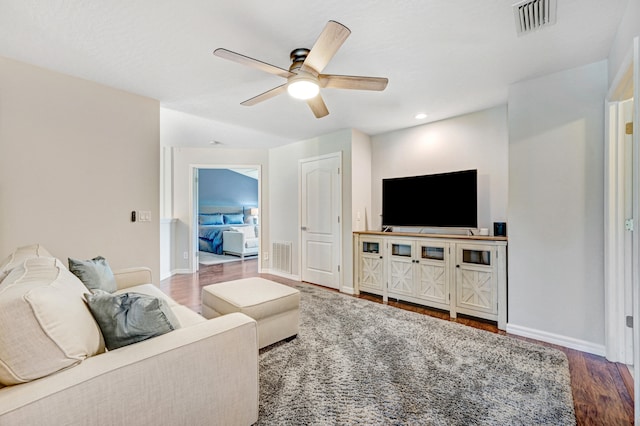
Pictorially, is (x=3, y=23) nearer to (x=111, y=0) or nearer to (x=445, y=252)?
(x=111, y=0)

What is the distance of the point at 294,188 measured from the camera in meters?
4.81

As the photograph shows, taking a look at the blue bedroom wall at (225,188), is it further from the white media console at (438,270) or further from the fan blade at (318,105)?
the fan blade at (318,105)

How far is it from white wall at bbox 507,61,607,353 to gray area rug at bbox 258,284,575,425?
35cm

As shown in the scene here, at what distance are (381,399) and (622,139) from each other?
2.54 meters

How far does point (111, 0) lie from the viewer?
5.25ft

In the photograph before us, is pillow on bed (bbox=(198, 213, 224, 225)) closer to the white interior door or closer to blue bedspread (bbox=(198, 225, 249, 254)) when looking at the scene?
blue bedspread (bbox=(198, 225, 249, 254))

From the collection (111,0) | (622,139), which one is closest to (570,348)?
(622,139)

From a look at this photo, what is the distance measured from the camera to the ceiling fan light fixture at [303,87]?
6.30ft

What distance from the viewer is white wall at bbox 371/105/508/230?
10.5 ft

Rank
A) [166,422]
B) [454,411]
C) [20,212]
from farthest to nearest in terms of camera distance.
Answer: [20,212] → [454,411] → [166,422]

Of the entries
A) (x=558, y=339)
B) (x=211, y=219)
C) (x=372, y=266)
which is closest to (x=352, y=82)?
(x=372, y=266)

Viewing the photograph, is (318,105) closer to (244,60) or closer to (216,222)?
(244,60)

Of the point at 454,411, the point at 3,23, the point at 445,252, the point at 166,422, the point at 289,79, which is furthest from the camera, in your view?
the point at 445,252

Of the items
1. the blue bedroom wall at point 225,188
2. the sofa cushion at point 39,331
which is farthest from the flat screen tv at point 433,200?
the blue bedroom wall at point 225,188
